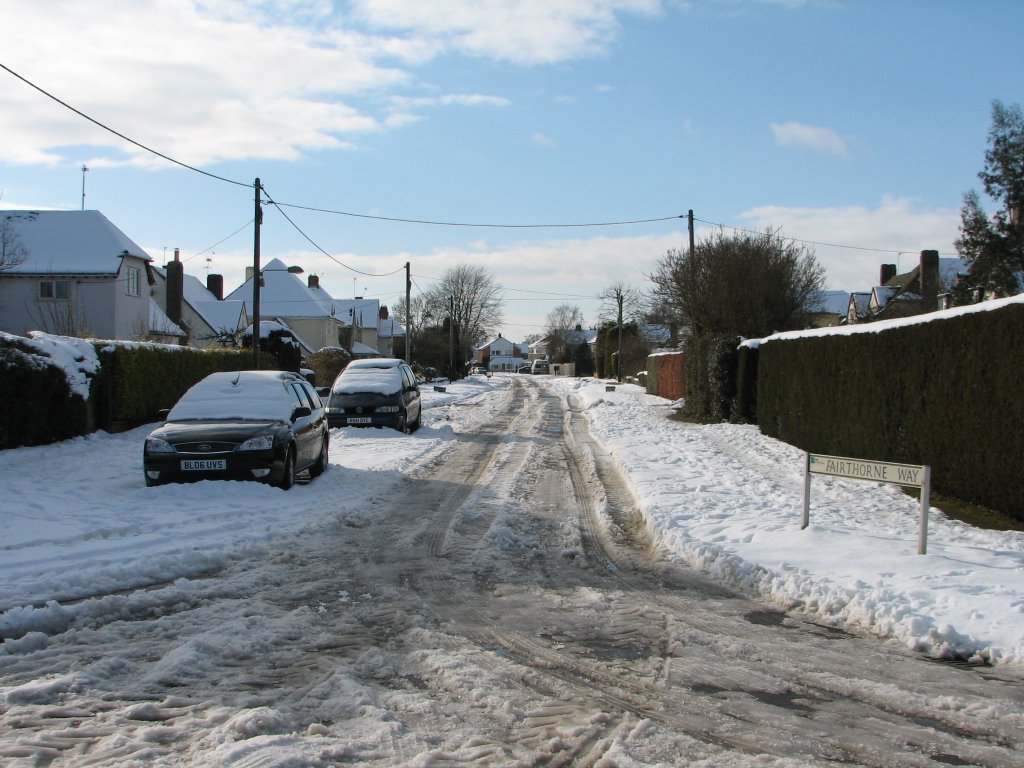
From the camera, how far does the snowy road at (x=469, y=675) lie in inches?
155

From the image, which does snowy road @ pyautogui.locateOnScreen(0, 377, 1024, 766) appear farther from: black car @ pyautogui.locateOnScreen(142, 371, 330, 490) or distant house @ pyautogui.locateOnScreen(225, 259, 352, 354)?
distant house @ pyautogui.locateOnScreen(225, 259, 352, 354)

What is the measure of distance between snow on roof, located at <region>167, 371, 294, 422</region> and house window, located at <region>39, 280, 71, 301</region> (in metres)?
28.8

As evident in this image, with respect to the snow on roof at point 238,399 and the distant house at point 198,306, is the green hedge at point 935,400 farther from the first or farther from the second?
the distant house at point 198,306

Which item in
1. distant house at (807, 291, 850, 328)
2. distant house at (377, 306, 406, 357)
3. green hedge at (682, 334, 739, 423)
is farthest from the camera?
distant house at (377, 306, 406, 357)

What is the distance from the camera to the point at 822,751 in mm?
3969

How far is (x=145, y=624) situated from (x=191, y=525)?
10.7 ft

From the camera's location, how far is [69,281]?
123ft

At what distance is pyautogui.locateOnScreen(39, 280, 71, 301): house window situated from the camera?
37469mm

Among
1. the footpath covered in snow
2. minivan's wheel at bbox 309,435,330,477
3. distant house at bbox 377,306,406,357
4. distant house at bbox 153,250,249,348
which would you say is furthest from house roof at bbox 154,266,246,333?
the footpath covered in snow

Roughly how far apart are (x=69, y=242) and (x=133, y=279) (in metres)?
3.10

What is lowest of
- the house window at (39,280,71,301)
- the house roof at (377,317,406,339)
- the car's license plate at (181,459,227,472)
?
the car's license plate at (181,459,227,472)

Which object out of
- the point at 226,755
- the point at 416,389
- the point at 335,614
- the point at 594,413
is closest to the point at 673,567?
the point at 335,614

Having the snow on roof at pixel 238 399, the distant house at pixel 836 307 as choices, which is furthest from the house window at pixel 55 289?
the distant house at pixel 836 307

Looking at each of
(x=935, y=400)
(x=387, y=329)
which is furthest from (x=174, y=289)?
(x=387, y=329)
